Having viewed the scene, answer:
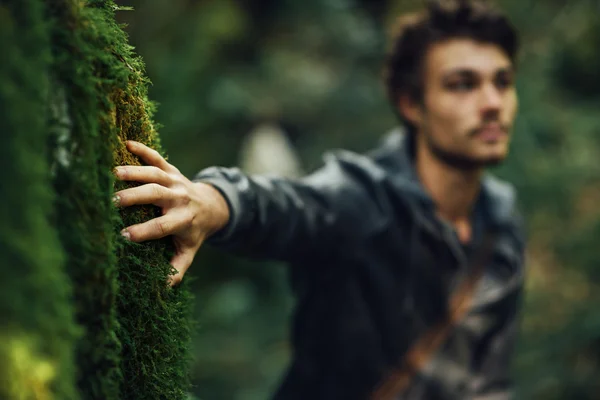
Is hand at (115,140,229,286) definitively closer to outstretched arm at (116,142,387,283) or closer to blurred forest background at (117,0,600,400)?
outstretched arm at (116,142,387,283)

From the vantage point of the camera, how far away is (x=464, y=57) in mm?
2441

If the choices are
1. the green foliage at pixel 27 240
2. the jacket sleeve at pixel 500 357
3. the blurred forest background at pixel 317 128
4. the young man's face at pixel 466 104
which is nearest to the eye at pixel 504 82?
the young man's face at pixel 466 104

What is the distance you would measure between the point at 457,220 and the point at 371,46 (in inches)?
158

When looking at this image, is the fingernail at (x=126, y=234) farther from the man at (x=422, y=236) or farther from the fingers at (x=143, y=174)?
the man at (x=422, y=236)

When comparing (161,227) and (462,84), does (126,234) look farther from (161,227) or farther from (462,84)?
(462,84)

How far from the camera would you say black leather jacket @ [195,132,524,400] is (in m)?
2.12

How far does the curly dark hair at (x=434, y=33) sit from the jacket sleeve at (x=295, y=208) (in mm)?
499

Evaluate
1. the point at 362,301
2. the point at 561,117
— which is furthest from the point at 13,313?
the point at 561,117

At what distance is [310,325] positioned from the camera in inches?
89.3

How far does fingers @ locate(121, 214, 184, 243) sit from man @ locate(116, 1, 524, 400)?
0.67 meters

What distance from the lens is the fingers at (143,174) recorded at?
1.05 meters

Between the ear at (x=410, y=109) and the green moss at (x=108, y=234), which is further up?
the ear at (x=410, y=109)

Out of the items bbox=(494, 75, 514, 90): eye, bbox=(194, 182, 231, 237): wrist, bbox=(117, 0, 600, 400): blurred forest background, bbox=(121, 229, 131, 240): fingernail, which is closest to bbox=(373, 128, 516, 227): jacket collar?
bbox=(494, 75, 514, 90): eye

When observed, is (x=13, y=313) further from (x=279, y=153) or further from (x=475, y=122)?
(x=279, y=153)
